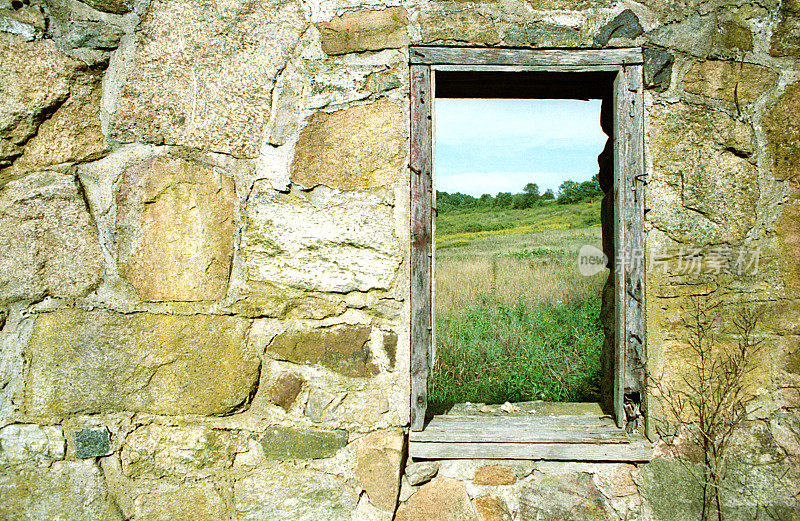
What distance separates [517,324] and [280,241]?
3.44 metres

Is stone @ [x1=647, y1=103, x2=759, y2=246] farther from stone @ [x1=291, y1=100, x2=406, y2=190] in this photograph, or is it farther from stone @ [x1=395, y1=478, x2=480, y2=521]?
stone @ [x1=395, y1=478, x2=480, y2=521]

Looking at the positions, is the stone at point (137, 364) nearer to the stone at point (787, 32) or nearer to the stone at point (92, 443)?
the stone at point (92, 443)

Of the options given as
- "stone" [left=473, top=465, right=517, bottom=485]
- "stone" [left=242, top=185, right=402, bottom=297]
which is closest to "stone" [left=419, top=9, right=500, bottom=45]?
"stone" [left=242, top=185, right=402, bottom=297]

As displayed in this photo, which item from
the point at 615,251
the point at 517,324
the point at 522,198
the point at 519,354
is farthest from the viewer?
the point at 522,198

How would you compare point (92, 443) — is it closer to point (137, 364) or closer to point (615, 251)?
point (137, 364)

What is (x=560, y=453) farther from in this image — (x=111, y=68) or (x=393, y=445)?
(x=111, y=68)

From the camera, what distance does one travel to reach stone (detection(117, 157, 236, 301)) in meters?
1.49

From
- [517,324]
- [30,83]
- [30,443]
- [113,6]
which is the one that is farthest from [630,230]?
[517,324]

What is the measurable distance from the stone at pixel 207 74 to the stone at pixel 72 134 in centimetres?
7

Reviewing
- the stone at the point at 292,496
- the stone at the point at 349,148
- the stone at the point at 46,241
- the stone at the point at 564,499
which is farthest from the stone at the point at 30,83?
the stone at the point at 564,499

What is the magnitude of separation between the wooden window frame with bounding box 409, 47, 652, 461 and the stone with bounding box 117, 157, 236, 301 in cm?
61

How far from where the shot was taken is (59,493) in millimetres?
1524

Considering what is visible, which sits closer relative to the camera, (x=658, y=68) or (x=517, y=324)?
(x=658, y=68)

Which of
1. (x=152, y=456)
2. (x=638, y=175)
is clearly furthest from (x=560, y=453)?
(x=152, y=456)
